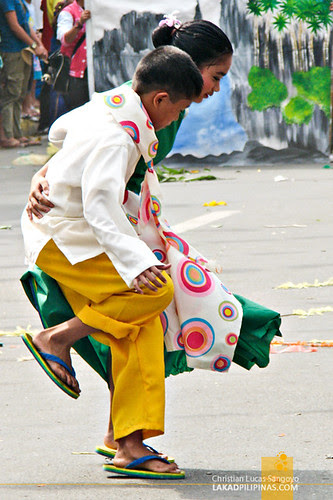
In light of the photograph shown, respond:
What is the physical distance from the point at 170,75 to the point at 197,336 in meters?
0.90

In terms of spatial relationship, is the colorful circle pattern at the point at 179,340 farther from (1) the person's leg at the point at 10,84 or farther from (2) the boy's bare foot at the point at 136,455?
(1) the person's leg at the point at 10,84

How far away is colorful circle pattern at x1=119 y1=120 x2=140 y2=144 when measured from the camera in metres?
3.42

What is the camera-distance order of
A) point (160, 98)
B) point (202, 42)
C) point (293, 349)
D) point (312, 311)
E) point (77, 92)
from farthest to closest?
1. point (77, 92)
2. point (312, 311)
3. point (293, 349)
4. point (202, 42)
5. point (160, 98)

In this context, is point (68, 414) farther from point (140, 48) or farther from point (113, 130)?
point (140, 48)

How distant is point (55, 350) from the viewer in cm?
354

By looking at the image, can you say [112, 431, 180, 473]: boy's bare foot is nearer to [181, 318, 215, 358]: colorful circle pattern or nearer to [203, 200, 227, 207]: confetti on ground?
[181, 318, 215, 358]: colorful circle pattern

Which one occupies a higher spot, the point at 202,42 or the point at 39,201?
the point at 202,42

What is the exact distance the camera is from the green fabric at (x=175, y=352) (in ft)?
11.9

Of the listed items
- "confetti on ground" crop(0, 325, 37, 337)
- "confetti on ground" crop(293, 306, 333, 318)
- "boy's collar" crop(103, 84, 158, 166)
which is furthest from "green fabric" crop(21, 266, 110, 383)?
"confetti on ground" crop(293, 306, 333, 318)

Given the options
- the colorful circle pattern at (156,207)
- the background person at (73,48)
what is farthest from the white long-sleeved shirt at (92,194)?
the background person at (73,48)

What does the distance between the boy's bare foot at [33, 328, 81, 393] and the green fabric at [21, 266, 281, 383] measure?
11 centimetres

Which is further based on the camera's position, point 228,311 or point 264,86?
point 264,86

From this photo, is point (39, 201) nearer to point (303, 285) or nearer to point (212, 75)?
point (212, 75)

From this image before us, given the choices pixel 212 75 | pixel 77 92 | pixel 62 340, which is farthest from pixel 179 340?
pixel 77 92
